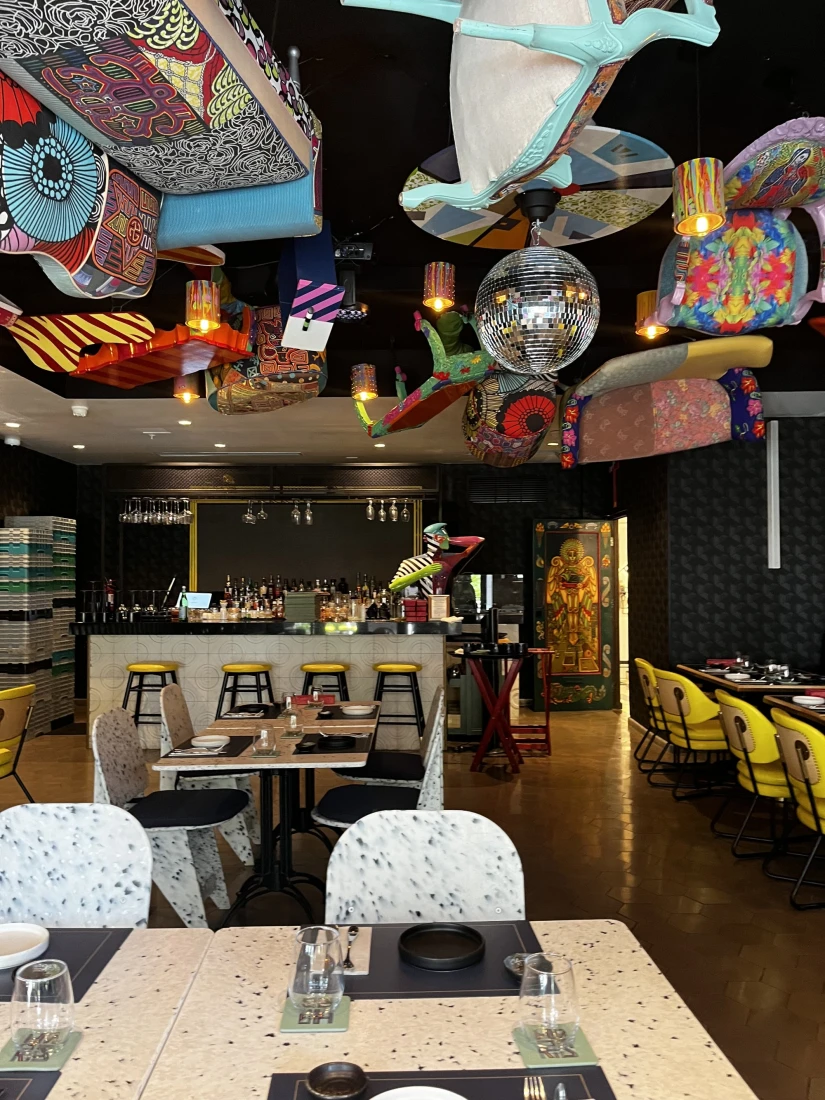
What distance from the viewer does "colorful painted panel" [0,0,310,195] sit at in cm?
161

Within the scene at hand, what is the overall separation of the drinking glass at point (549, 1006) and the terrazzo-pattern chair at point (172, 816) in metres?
2.56

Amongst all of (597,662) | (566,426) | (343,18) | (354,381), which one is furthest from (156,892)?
(597,662)

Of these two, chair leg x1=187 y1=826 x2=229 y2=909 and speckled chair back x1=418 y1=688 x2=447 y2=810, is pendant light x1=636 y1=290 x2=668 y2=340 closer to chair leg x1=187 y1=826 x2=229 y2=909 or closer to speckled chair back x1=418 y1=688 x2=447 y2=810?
speckled chair back x1=418 y1=688 x2=447 y2=810

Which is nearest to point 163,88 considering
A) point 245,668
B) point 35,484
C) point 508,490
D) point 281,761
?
point 281,761

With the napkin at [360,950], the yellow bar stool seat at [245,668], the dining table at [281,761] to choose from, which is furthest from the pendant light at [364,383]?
the napkin at [360,950]

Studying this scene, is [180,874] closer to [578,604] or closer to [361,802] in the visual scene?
[361,802]

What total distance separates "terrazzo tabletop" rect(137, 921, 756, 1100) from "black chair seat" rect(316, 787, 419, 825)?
208 cm

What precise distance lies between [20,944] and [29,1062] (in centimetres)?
49

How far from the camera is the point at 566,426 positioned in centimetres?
521

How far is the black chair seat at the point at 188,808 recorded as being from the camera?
3732 mm

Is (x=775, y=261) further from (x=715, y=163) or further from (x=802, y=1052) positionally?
(x=802, y=1052)

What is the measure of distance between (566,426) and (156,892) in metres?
3.49

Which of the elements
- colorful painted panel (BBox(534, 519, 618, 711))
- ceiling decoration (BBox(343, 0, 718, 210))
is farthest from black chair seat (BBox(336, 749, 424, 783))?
colorful painted panel (BBox(534, 519, 618, 711))

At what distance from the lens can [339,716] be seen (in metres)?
4.85
